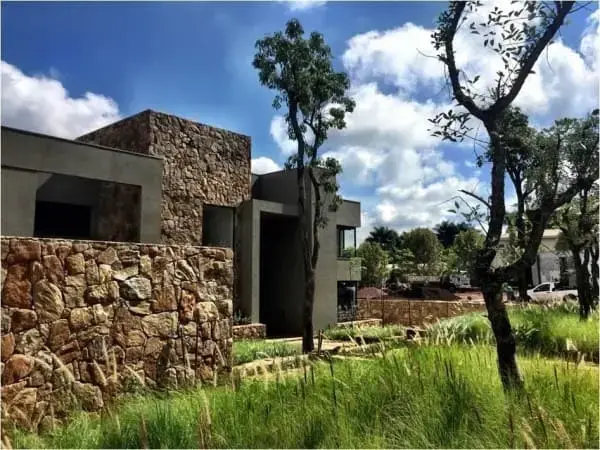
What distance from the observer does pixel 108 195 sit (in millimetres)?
14844

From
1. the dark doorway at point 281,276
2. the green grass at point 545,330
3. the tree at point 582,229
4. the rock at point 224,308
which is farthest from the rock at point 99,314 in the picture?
the dark doorway at point 281,276

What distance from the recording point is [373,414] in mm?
4184

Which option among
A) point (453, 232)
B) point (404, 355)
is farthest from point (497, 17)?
point (453, 232)

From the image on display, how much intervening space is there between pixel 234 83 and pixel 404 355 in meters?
4.89

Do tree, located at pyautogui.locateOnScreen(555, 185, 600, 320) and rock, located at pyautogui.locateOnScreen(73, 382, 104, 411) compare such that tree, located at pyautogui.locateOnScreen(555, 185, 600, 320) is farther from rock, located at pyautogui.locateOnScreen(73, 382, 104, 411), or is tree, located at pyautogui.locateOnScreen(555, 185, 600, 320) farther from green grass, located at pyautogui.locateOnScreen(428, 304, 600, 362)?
rock, located at pyautogui.locateOnScreen(73, 382, 104, 411)

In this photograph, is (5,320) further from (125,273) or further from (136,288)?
(136,288)

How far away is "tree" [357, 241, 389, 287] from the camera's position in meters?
37.5

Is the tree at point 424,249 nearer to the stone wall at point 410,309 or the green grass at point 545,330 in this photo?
the stone wall at point 410,309

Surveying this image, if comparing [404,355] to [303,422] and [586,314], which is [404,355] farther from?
[586,314]

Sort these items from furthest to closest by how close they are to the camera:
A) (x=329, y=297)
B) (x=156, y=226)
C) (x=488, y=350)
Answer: (x=329, y=297) → (x=156, y=226) → (x=488, y=350)

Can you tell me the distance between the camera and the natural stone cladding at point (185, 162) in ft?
49.7

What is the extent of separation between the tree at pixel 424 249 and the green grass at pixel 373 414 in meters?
41.1

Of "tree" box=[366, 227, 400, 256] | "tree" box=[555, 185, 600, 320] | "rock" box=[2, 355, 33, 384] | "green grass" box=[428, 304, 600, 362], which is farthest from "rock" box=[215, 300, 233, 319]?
"tree" box=[366, 227, 400, 256]

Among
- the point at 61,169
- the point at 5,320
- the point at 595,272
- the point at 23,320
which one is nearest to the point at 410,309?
the point at 595,272
